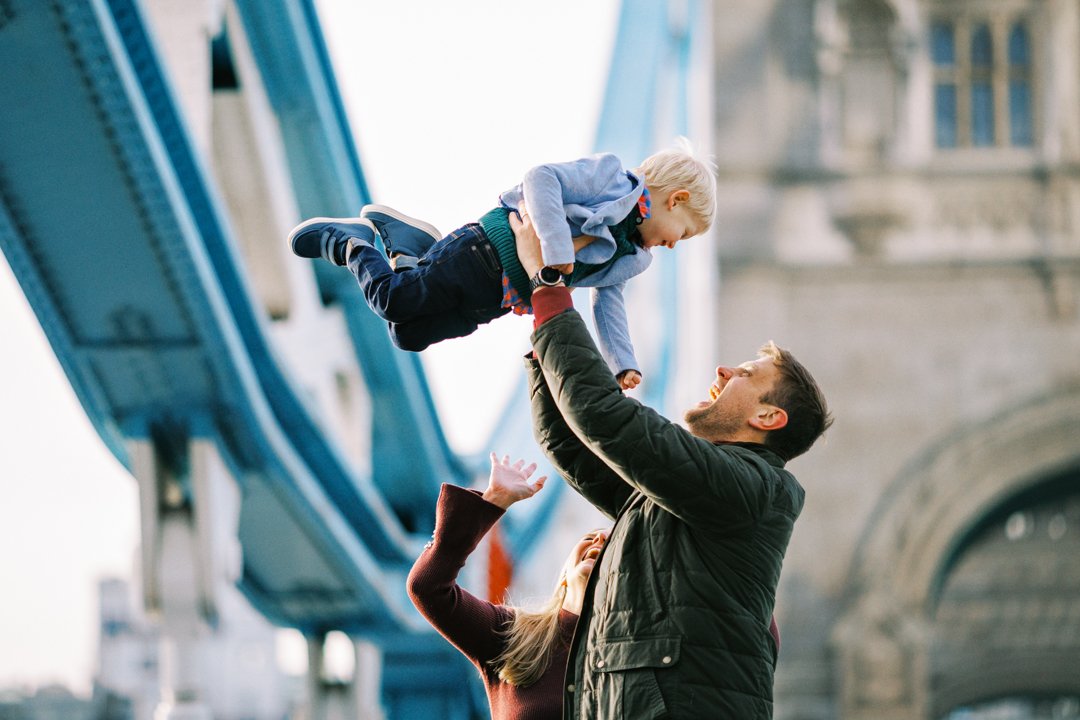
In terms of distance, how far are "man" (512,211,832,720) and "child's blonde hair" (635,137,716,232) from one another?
0.33m

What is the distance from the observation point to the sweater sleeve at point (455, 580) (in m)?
2.84

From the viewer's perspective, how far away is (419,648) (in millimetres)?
14102

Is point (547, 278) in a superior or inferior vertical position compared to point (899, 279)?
inferior

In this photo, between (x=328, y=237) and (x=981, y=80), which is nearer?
(x=328, y=237)

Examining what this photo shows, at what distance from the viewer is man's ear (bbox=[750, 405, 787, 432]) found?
8.61 ft

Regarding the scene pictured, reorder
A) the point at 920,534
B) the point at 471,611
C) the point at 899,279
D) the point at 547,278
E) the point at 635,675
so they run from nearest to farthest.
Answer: the point at 635,675
the point at 547,278
the point at 471,611
the point at 920,534
the point at 899,279

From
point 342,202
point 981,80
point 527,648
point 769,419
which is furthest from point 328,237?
point 981,80

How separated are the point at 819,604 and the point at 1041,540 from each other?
8.52m

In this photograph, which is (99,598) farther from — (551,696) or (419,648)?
(551,696)

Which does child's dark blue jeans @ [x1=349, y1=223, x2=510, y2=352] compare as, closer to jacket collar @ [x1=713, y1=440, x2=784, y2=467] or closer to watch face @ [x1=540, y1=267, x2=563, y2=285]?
watch face @ [x1=540, y1=267, x2=563, y2=285]

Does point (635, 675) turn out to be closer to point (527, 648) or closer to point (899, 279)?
point (527, 648)

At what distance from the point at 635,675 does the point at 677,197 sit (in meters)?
0.80

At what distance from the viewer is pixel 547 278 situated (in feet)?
8.35

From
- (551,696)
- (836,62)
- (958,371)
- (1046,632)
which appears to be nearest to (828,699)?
(958,371)
